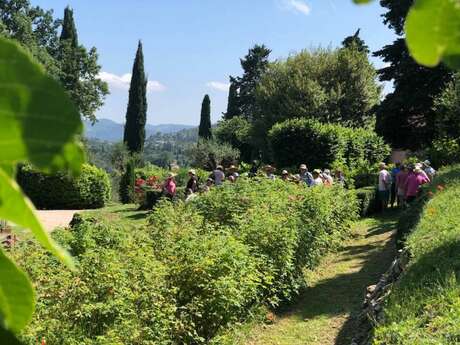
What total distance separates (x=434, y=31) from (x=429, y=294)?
173 inches

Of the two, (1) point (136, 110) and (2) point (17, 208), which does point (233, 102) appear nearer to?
(1) point (136, 110)

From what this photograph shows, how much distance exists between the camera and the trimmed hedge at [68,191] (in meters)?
18.8

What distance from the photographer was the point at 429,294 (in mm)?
4266

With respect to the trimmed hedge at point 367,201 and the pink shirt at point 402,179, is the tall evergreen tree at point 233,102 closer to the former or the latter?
the trimmed hedge at point 367,201

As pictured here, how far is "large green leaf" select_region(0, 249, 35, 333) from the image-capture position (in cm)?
27

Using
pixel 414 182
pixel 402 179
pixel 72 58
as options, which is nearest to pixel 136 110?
pixel 72 58

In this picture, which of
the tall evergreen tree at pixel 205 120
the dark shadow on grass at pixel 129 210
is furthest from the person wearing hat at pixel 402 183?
the tall evergreen tree at pixel 205 120

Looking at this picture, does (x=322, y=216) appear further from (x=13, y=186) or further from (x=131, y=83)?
(x=131, y=83)

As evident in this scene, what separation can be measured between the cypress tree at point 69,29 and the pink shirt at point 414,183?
2558 cm

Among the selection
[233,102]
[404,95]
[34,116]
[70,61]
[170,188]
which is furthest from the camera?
[233,102]

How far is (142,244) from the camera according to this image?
17.8 feet

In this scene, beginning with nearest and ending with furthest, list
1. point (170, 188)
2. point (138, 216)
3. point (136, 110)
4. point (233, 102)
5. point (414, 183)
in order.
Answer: point (414, 183), point (170, 188), point (138, 216), point (136, 110), point (233, 102)

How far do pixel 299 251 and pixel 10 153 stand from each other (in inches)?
322

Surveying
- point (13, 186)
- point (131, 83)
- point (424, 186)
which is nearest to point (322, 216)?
point (424, 186)
